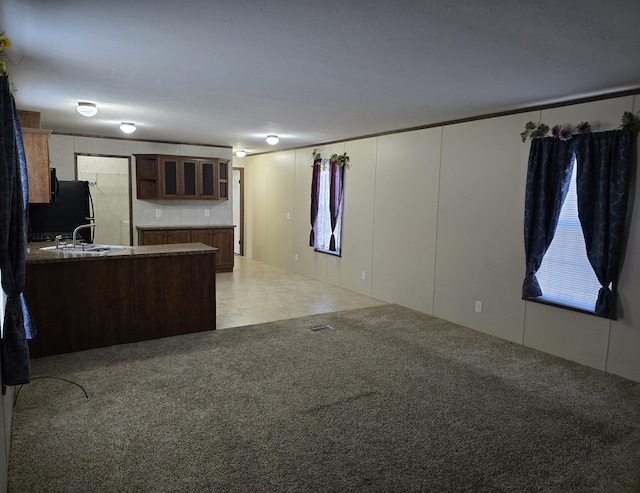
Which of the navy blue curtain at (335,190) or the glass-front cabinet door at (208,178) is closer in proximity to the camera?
the navy blue curtain at (335,190)

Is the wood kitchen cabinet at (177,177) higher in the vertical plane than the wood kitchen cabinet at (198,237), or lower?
higher

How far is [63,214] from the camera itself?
605 cm

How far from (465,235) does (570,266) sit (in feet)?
3.80

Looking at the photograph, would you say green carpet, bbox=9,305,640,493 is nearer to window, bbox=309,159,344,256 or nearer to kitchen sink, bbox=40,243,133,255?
kitchen sink, bbox=40,243,133,255

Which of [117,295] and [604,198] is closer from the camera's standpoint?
[604,198]

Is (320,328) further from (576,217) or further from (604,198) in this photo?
(604,198)

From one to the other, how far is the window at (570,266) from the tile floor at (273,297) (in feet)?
7.81

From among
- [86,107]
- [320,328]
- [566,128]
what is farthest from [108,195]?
[566,128]

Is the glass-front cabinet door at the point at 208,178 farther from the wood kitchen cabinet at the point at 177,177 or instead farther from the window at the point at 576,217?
the window at the point at 576,217

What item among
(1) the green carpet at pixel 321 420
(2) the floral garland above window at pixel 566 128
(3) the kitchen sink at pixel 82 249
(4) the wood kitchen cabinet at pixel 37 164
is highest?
(2) the floral garland above window at pixel 566 128

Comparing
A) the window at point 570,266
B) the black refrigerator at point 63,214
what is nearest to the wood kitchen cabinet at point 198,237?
the black refrigerator at point 63,214

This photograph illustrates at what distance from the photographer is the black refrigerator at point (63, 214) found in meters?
5.73

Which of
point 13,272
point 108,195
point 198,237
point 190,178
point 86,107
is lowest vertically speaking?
point 198,237

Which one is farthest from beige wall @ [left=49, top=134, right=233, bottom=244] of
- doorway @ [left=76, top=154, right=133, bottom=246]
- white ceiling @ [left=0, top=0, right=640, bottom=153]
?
white ceiling @ [left=0, top=0, right=640, bottom=153]
